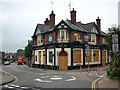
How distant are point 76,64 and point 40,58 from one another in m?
9.36

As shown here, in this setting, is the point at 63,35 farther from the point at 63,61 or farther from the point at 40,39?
the point at 40,39

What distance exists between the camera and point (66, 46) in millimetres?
26000

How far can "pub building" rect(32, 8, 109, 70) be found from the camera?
26016 millimetres

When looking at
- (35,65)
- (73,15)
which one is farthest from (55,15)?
(35,65)

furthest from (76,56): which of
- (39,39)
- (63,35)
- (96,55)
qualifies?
(39,39)

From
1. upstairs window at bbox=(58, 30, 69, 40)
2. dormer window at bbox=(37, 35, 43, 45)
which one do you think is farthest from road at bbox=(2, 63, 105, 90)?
dormer window at bbox=(37, 35, 43, 45)

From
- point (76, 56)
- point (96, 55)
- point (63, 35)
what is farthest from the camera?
point (96, 55)

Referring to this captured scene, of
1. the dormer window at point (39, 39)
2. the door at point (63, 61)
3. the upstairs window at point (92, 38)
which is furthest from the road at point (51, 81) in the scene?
the dormer window at point (39, 39)

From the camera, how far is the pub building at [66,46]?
2602cm

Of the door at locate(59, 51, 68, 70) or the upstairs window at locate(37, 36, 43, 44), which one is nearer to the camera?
the door at locate(59, 51, 68, 70)

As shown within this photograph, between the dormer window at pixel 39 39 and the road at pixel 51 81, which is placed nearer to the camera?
the road at pixel 51 81

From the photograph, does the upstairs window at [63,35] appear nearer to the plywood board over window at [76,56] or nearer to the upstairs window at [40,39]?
the plywood board over window at [76,56]

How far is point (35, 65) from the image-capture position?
33469 millimetres

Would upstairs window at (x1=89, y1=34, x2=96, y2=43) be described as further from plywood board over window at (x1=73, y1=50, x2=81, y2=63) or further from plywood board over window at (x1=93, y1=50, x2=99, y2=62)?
plywood board over window at (x1=73, y1=50, x2=81, y2=63)
